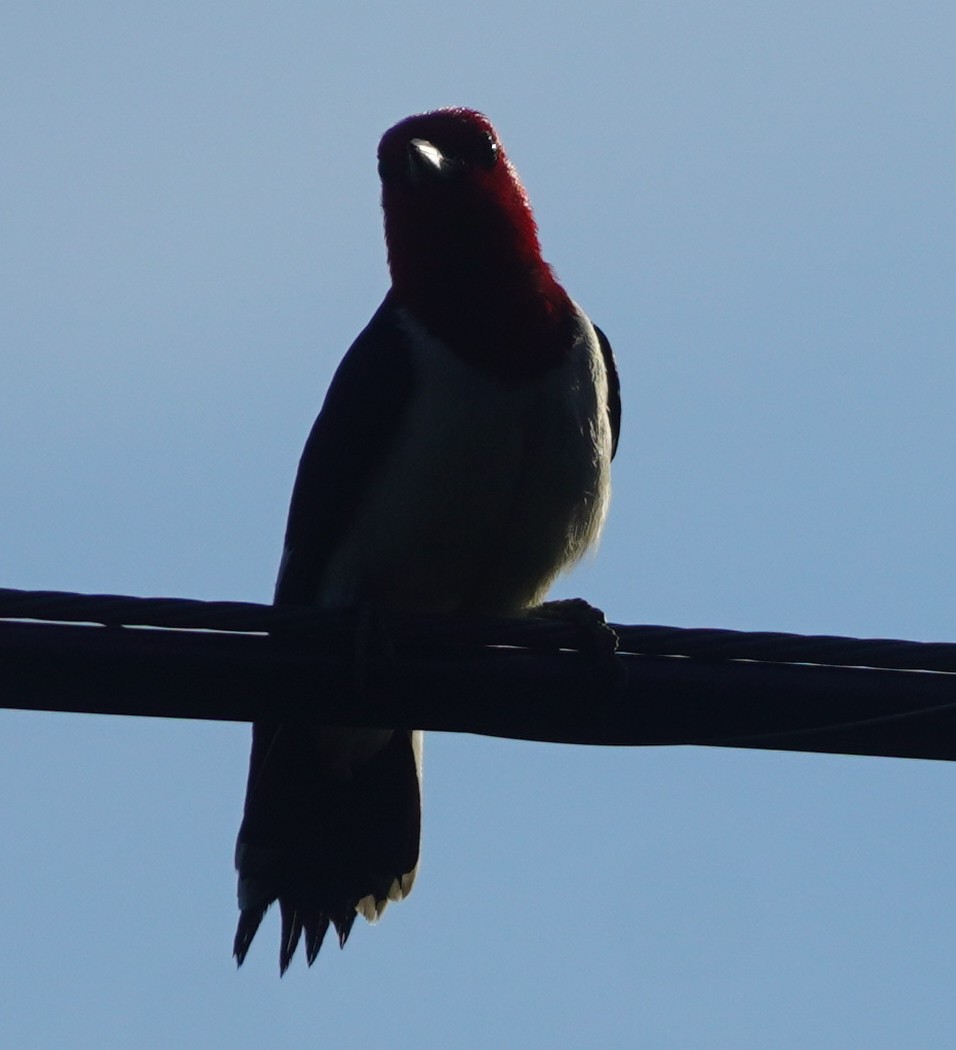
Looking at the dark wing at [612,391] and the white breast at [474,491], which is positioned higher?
the dark wing at [612,391]

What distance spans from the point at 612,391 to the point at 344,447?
1157 millimetres

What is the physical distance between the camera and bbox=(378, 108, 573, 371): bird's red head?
5.54 m

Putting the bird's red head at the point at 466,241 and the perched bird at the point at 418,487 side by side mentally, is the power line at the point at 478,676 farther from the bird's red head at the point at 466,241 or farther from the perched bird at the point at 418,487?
the bird's red head at the point at 466,241

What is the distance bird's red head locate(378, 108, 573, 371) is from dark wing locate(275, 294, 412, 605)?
0.18 m

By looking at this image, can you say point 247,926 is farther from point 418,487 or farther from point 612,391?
point 612,391

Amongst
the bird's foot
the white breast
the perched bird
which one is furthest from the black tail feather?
the bird's foot

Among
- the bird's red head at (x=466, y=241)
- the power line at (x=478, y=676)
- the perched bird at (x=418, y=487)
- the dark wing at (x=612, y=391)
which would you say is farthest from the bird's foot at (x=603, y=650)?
the dark wing at (x=612, y=391)

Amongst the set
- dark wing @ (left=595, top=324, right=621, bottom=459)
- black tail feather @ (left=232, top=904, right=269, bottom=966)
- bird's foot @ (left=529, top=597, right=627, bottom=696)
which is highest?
dark wing @ (left=595, top=324, right=621, bottom=459)

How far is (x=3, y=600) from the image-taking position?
3469mm

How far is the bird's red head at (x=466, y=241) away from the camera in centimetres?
554

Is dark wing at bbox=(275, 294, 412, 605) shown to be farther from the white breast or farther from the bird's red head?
the bird's red head

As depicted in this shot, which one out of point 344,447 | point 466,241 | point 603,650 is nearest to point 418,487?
point 344,447

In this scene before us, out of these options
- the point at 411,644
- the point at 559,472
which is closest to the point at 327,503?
the point at 559,472

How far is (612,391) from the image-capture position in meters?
6.36
